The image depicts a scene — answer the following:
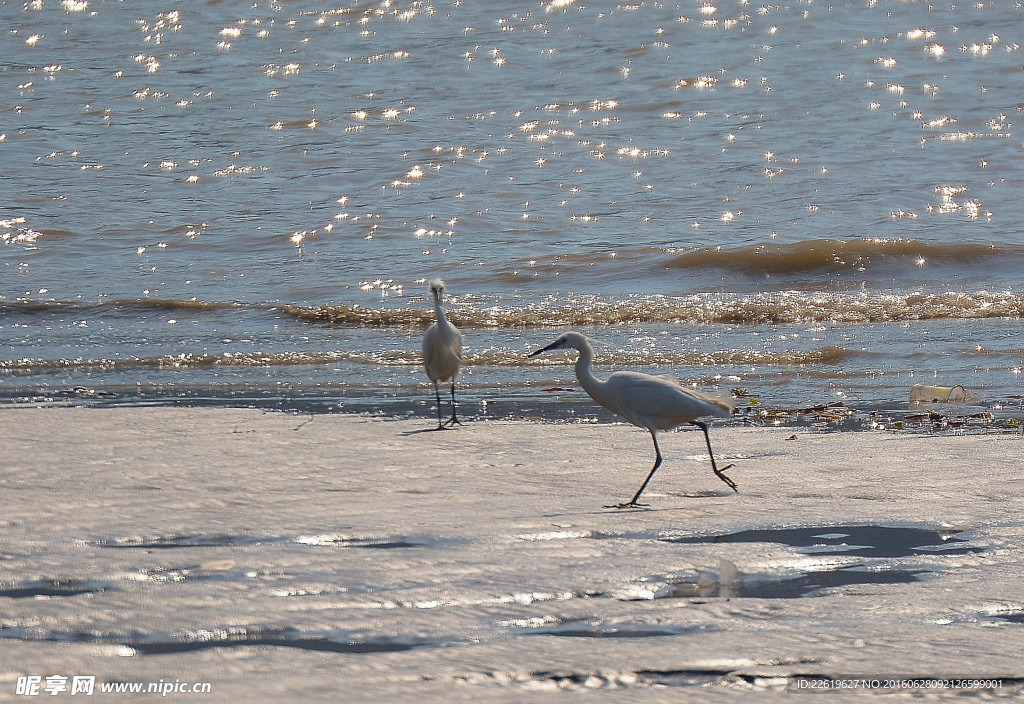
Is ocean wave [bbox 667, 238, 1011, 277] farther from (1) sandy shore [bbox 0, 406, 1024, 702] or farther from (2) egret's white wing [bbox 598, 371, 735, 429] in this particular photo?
(2) egret's white wing [bbox 598, 371, 735, 429]

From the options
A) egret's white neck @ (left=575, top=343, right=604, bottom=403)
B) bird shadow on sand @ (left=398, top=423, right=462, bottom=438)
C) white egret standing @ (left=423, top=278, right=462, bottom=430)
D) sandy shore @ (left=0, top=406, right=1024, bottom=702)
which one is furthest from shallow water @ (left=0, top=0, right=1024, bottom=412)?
sandy shore @ (left=0, top=406, right=1024, bottom=702)

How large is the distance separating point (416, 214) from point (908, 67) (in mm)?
11362

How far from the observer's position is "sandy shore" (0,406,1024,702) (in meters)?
3.23

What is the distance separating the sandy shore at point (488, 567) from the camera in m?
3.23

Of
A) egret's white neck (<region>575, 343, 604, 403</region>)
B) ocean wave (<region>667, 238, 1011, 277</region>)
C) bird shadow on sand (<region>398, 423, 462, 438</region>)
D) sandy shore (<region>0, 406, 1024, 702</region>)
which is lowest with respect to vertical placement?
sandy shore (<region>0, 406, 1024, 702</region>)

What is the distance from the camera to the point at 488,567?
4148 millimetres

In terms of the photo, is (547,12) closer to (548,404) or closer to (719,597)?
(548,404)

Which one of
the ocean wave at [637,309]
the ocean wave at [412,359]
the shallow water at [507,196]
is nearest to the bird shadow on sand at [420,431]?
the shallow water at [507,196]

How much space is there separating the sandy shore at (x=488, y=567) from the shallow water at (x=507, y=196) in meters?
2.41

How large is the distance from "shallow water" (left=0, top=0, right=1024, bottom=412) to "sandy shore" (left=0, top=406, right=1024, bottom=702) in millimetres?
2412

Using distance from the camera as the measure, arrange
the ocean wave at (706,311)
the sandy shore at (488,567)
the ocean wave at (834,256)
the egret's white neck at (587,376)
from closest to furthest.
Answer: the sandy shore at (488,567), the egret's white neck at (587,376), the ocean wave at (706,311), the ocean wave at (834,256)

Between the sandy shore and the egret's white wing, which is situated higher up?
the egret's white wing

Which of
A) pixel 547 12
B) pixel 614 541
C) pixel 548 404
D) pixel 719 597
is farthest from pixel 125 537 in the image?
pixel 547 12

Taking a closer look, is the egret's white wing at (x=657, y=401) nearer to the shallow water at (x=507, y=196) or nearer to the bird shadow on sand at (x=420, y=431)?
the bird shadow on sand at (x=420, y=431)
